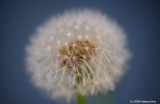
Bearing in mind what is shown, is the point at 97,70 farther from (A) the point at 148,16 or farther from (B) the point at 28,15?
(B) the point at 28,15

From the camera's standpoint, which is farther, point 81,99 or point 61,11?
point 61,11

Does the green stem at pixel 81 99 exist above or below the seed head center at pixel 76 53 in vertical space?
below

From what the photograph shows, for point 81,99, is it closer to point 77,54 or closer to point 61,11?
point 77,54

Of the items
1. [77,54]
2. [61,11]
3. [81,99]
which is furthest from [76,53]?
[61,11]

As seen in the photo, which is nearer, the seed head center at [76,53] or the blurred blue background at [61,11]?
the seed head center at [76,53]

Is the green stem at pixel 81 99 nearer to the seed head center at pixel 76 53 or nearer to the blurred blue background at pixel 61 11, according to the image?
the seed head center at pixel 76 53

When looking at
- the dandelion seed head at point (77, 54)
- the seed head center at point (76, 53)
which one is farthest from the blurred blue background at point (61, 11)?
the seed head center at point (76, 53)

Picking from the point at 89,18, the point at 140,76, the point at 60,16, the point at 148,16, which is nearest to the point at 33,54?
the point at 60,16

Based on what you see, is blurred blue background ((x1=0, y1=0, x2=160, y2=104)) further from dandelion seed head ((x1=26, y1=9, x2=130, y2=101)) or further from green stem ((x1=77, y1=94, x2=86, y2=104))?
green stem ((x1=77, y1=94, x2=86, y2=104))
